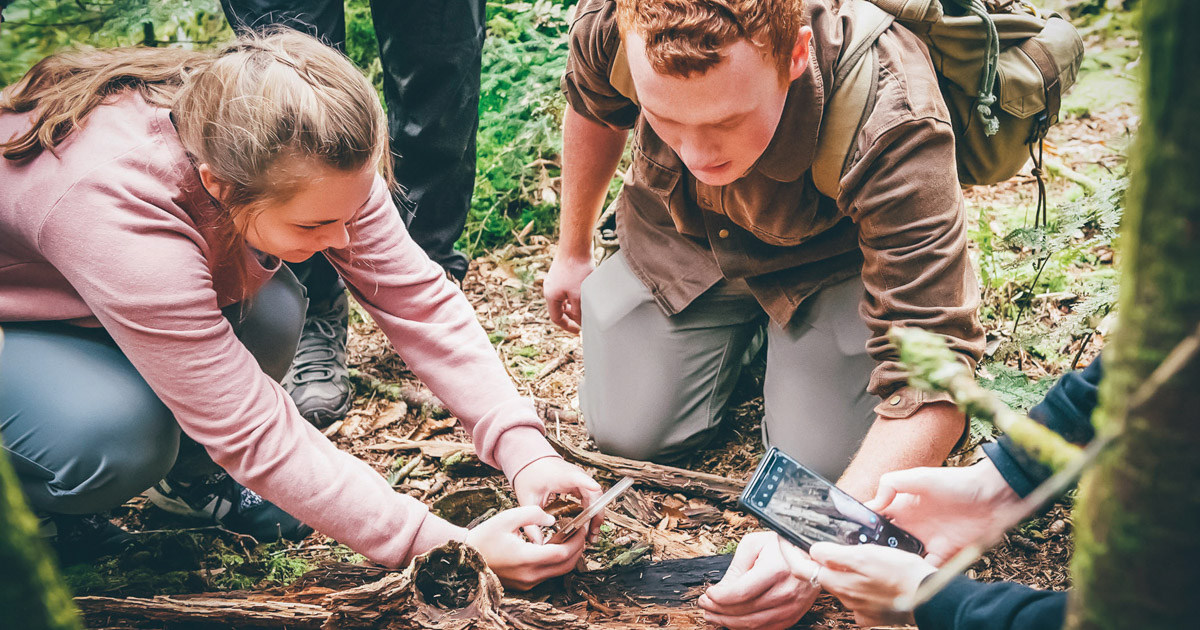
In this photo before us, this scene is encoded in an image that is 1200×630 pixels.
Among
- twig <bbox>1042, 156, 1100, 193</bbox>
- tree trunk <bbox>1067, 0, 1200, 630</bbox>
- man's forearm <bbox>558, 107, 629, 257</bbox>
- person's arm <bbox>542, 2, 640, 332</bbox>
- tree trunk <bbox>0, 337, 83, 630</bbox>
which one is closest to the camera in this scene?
tree trunk <bbox>1067, 0, 1200, 630</bbox>

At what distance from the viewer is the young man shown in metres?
1.94

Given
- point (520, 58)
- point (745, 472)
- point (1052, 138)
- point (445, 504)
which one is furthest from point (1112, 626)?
point (1052, 138)

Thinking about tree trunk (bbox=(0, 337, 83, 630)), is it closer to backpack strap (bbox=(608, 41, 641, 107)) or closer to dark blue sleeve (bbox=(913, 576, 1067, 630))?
dark blue sleeve (bbox=(913, 576, 1067, 630))

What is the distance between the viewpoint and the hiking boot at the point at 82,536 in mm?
2244

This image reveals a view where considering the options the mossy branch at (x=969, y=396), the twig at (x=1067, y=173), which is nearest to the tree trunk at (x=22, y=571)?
the mossy branch at (x=969, y=396)

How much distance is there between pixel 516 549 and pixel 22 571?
124cm

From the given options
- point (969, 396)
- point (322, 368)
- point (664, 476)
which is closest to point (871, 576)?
point (969, 396)

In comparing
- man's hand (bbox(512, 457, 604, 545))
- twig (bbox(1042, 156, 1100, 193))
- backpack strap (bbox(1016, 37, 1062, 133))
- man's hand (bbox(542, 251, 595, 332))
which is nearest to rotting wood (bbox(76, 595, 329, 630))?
man's hand (bbox(512, 457, 604, 545))

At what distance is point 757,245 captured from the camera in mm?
2613

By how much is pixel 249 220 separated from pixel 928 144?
160 centimetres

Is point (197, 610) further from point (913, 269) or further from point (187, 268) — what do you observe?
point (913, 269)

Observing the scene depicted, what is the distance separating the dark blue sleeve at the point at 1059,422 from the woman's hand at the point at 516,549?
100 cm

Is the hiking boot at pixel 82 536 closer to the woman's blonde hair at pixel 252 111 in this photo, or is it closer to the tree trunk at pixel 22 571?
the woman's blonde hair at pixel 252 111

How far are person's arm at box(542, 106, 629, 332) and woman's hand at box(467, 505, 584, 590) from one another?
130 cm
